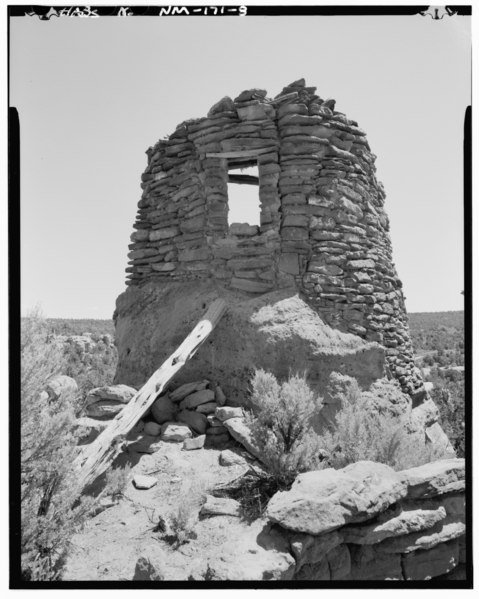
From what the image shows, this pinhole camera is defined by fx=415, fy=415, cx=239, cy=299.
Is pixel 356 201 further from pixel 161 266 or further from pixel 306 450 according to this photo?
pixel 306 450

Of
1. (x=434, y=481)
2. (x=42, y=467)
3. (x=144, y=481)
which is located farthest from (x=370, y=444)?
(x=42, y=467)

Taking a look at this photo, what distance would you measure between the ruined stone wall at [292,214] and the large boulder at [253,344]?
17 centimetres

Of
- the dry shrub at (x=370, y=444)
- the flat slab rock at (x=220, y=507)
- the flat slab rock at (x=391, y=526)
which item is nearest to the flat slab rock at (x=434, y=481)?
the flat slab rock at (x=391, y=526)

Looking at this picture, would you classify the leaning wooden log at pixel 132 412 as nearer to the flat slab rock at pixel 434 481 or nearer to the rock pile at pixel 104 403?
the rock pile at pixel 104 403

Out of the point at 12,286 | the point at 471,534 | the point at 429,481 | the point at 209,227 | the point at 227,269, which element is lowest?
the point at 471,534

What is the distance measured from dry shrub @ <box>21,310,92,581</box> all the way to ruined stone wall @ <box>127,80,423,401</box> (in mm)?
2822

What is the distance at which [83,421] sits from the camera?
4.63m

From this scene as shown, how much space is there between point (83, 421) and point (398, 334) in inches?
169

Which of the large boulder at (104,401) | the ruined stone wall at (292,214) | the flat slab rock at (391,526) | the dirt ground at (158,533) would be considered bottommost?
the dirt ground at (158,533)

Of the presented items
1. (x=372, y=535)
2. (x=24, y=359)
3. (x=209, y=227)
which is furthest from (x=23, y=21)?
(x=372, y=535)

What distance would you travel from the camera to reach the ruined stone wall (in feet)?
17.6

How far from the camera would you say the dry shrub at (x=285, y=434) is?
364cm

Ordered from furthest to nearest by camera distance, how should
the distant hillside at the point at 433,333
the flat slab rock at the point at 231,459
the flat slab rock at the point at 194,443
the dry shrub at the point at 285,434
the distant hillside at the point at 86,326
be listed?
the distant hillside at the point at 86,326, the distant hillside at the point at 433,333, the flat slab rock at the point at 194,443, the flat slab rock at the point at 231,459, the dry shrub at the point at 285,434

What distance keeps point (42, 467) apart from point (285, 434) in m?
2.01
